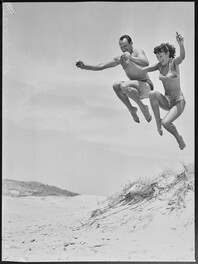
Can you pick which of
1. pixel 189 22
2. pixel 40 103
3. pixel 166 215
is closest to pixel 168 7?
pixel 189 22

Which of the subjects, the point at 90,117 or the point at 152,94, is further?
the point at 90,117

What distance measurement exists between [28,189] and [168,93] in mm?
1544

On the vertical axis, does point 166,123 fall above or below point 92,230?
above

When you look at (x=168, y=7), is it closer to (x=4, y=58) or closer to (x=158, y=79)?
(x=158, y=79)

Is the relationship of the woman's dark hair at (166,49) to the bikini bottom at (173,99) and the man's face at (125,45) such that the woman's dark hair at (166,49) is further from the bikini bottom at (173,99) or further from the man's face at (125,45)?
the bikini bottom at (173,99)

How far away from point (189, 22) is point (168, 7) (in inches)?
9.2

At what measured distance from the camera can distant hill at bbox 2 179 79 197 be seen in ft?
15.7

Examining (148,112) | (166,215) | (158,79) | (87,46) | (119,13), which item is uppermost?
(119,13)

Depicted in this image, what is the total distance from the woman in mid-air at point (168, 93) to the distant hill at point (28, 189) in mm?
1073

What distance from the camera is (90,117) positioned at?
15.7ft

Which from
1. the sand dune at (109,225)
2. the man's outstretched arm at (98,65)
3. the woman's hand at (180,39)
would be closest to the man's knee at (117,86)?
the man's outstretched arm at (98,65)

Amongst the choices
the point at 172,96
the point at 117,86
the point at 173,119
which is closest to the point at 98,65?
the point at 117,86

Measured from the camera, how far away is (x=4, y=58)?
15.7 ft

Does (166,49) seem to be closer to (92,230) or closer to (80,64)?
(80,64)
